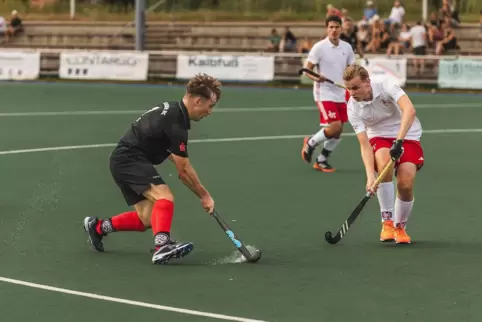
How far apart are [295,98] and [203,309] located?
1860 cm

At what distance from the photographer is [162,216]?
873cm

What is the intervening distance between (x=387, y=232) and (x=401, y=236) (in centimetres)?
13

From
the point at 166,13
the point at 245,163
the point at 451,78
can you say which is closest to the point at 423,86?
the point at 451,78

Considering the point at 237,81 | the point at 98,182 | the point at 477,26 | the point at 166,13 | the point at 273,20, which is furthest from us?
the point at 166,13

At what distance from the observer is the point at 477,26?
111 ft

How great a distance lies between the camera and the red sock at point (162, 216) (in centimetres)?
871

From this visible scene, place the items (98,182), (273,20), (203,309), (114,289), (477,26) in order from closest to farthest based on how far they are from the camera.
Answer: (203,309)
(114,289)
(98,182)
(477,26)
(273,20)

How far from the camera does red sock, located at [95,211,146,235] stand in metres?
9.14

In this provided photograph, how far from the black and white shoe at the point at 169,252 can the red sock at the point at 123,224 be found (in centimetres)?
45

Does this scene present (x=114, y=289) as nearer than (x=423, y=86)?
Yes

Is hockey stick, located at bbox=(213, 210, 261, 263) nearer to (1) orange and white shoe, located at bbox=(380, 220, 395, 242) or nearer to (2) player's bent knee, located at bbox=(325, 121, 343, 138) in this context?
(1) orange and white shoe, located at bbox=(380, 220, 395, 242)

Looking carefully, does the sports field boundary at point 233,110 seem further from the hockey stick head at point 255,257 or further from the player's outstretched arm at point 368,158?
the hockey stick head at point 255,257

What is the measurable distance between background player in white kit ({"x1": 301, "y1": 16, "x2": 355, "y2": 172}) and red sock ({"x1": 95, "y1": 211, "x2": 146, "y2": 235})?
5888 mm

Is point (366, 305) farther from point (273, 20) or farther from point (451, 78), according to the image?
point (273, 20)
